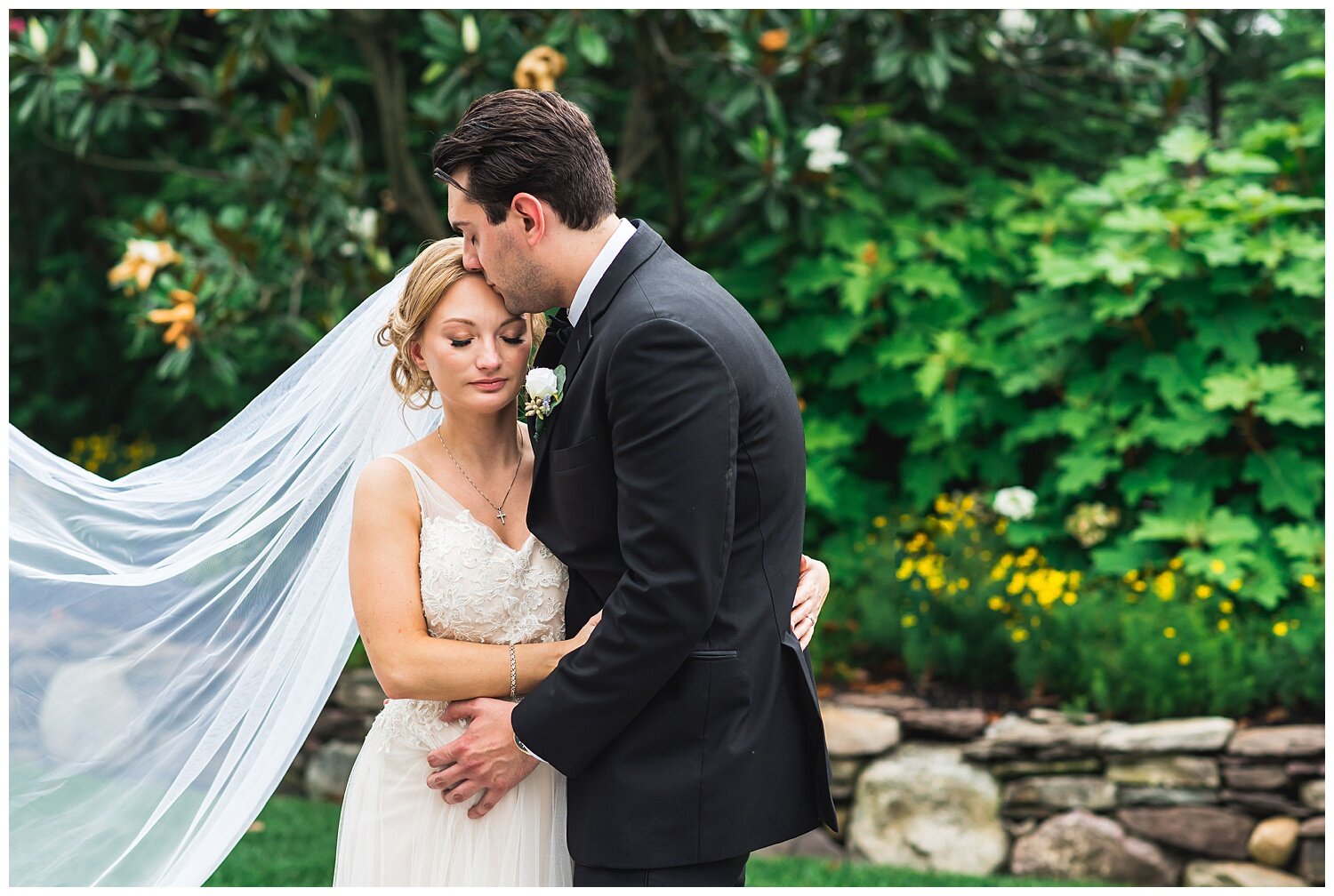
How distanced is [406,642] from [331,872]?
2.89 meters

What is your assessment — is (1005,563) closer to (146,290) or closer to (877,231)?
(877,231)

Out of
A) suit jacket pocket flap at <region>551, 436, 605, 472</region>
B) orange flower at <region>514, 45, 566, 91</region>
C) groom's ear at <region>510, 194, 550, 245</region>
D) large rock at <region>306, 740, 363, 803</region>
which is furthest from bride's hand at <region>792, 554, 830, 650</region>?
large rock at <region>306, 740, 363, 803</region>

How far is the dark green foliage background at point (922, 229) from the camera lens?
545cm

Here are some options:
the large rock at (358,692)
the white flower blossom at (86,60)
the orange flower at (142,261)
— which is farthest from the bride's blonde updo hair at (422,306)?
the white flower blossom at (86,60)

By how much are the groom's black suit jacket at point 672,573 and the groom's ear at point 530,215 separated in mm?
152

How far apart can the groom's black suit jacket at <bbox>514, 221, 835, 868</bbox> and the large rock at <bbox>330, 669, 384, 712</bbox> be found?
11.9 feet

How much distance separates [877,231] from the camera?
6.23 meters

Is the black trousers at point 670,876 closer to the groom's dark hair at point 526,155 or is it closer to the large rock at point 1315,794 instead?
the groom's dark hair at point 526,155

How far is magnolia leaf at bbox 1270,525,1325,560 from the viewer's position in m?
5.08

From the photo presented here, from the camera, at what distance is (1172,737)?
4.62 m

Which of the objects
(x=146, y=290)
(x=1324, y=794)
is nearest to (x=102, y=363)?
(x=146, y=290)

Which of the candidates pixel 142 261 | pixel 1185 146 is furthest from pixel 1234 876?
pixel 142 261

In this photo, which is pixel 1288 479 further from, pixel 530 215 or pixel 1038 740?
pixel 530 215

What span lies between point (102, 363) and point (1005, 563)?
617cm
